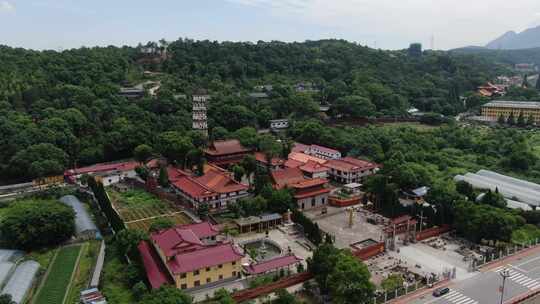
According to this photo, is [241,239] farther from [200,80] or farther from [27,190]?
[200,80]

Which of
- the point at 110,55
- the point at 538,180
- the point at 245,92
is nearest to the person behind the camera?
the point at 538,180

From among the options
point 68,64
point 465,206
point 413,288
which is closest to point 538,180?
point 465,206

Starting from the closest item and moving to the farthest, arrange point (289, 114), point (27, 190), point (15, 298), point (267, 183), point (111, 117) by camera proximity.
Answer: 1. point (15, 298)
2. point (267, 183)
3. point (27, 190)
4. point (111, 117)
5. point (289, 114)

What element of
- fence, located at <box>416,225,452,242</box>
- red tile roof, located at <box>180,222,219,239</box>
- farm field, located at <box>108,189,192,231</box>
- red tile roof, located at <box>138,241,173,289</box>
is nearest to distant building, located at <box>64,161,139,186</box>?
farm field, located at <box>108,189,192,231</box>

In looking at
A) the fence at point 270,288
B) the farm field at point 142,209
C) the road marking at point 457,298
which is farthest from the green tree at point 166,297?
the road marking at point 457,298

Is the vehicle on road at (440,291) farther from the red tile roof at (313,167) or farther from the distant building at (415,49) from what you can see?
the distant building at (415,49)

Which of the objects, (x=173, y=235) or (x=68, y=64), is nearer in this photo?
(x=173, y=235)

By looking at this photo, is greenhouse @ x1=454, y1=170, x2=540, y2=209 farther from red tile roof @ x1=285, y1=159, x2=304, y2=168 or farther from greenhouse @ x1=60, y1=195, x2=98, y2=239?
greenhouse @ x1=60, y1=195, x2=98, y2=239
